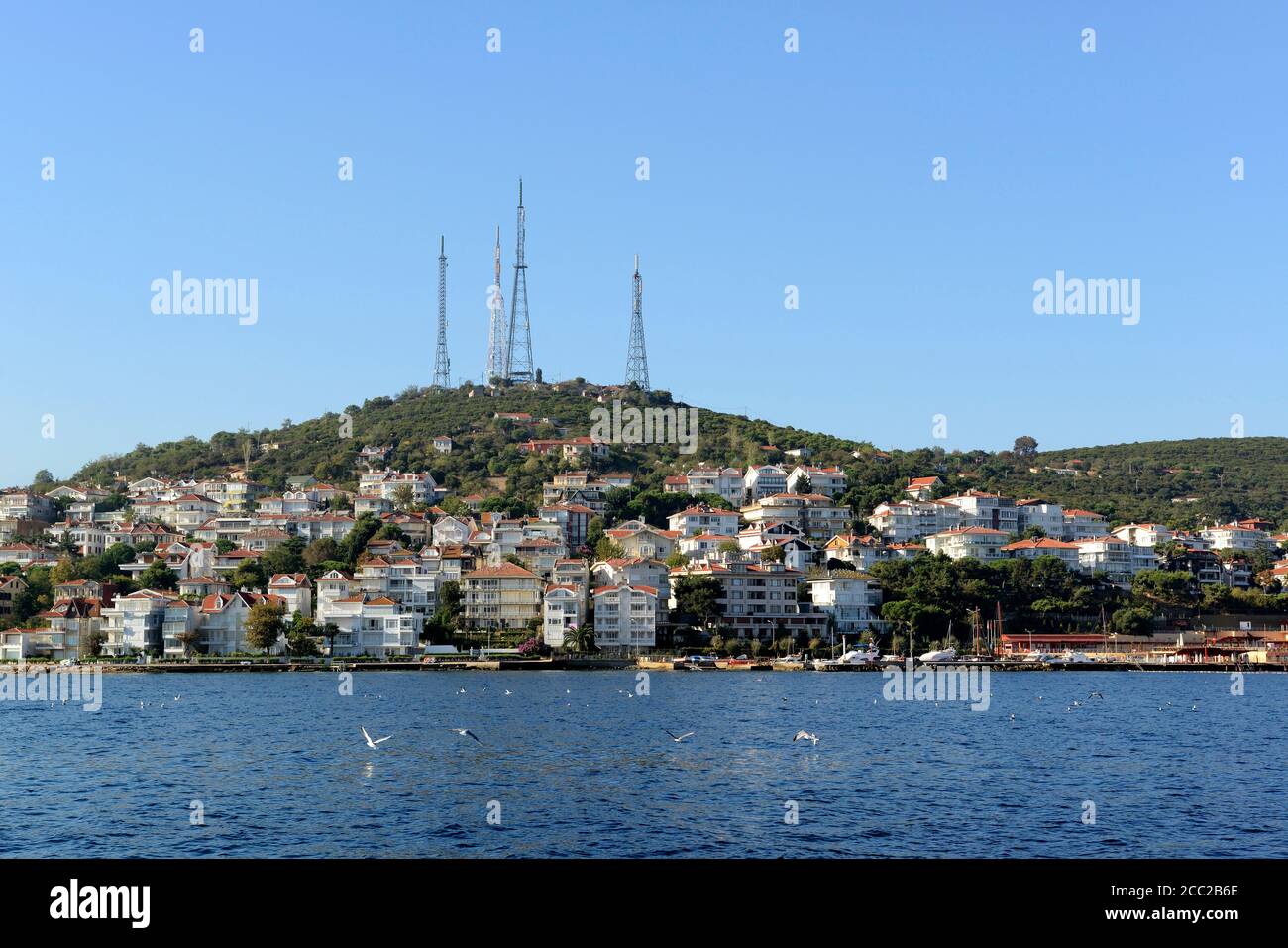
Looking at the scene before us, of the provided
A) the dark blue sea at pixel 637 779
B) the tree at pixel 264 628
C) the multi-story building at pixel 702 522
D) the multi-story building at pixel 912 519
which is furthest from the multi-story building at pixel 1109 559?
the tree at pixel 264 628

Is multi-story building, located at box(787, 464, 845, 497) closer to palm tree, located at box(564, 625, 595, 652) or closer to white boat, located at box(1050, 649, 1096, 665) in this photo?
white boat, located at box(1050, 649, 1096, 665)

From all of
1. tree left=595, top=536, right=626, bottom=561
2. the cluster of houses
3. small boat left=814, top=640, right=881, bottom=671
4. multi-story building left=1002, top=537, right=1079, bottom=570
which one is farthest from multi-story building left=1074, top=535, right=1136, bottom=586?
tree left=595, top=536, right=626, bottom=561

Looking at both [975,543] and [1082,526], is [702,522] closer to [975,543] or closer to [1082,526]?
[975,543]

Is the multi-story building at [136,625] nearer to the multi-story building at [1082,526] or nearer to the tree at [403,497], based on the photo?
the tree at [403,497]

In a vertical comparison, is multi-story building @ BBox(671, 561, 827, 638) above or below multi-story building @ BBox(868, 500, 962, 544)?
below

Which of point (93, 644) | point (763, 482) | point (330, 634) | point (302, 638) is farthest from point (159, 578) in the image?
point (763, 482)
